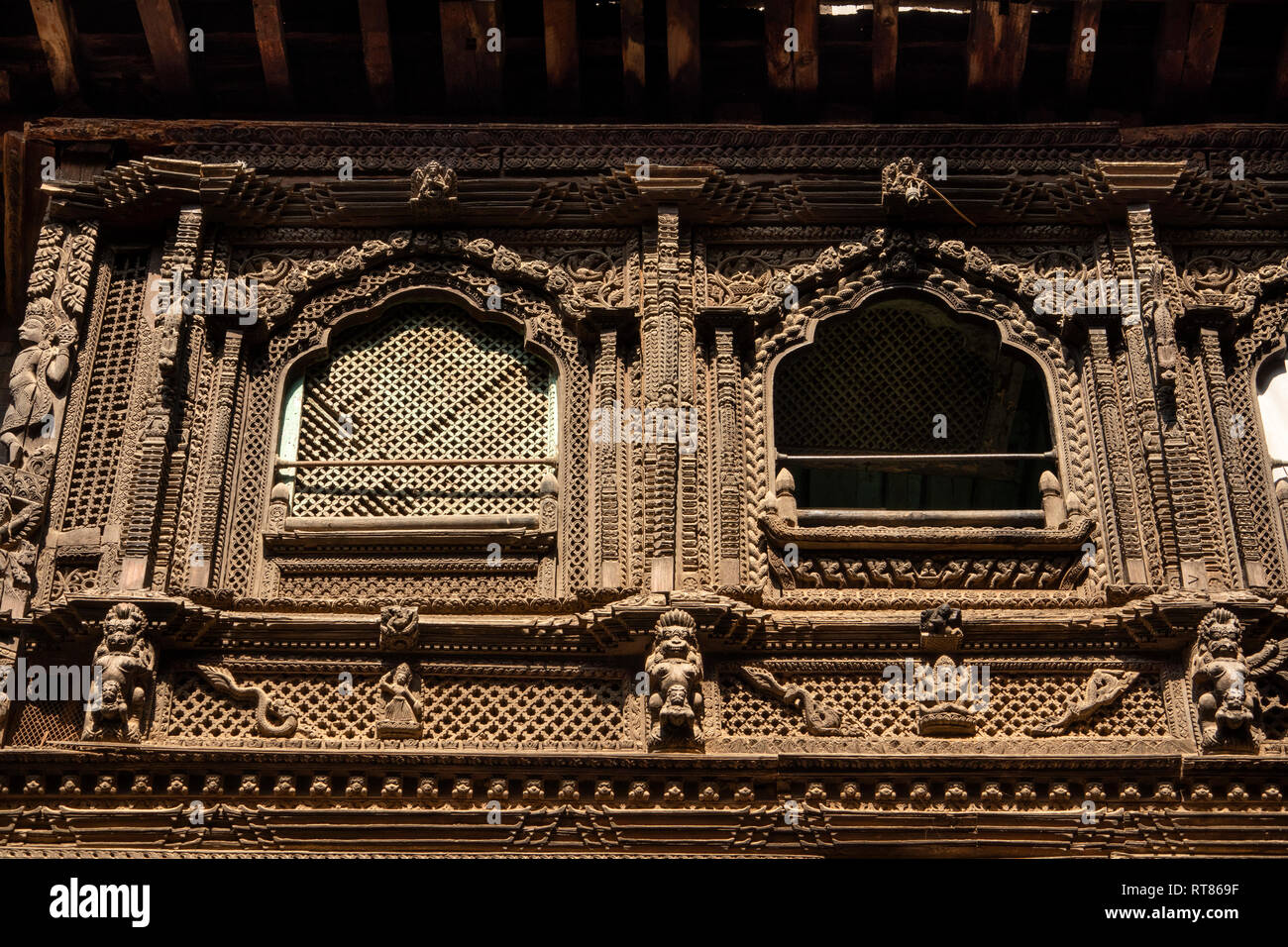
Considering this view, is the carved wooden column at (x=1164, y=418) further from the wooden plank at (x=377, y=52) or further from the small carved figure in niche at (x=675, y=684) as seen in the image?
the wooden plank at (x=377, y=52)

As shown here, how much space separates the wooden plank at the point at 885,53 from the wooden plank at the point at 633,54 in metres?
1.38

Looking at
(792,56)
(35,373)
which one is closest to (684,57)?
(792,56)

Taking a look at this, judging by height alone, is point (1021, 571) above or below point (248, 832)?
above

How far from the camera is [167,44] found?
10.3 metres

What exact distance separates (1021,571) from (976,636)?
527mm

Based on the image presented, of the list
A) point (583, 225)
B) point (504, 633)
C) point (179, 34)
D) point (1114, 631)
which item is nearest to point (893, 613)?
point (1114, 631)

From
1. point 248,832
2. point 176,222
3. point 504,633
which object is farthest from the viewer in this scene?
point 176,222

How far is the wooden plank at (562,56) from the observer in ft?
33.4

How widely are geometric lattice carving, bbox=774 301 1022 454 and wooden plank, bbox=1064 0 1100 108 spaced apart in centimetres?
160

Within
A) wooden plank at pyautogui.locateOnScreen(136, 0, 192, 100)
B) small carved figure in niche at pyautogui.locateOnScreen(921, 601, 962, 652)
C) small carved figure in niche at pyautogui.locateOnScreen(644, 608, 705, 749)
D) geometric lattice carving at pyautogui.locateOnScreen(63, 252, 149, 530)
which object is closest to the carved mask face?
small carved figure in niche at pyautogui.locateOnScreen(644, 608, 705, 749)

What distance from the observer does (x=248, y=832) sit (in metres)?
8.03

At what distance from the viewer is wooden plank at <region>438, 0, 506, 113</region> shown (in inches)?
400

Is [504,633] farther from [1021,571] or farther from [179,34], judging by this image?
[179,34]

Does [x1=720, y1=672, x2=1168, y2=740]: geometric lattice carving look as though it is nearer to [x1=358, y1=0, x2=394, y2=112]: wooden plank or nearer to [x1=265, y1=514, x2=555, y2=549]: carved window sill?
[x1=265, y1=514, x2=555, y2=549]: carved window sill
